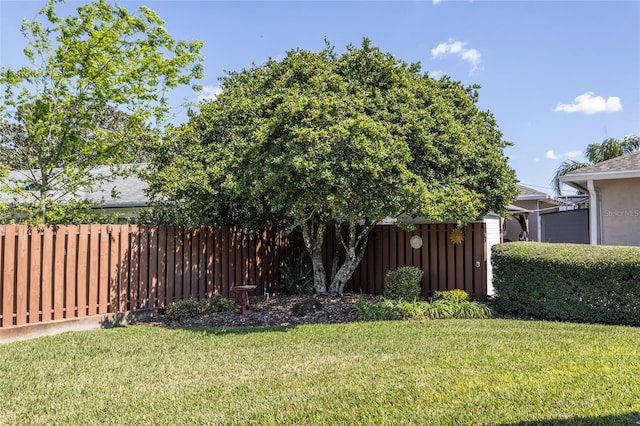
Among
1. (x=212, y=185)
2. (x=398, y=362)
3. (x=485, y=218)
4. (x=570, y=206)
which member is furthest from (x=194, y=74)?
(x=570, y=206)

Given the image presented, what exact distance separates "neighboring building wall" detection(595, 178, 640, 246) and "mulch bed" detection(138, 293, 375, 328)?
574cm

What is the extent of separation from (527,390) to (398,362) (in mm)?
1439

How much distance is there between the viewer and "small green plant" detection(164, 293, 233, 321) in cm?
837

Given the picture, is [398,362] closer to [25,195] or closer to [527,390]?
[527,390]

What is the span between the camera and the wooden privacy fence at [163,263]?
7082 mm

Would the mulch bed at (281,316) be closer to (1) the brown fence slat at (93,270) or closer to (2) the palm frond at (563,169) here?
(1) the brown fence slat at (93,270)

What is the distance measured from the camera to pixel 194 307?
8.59 m

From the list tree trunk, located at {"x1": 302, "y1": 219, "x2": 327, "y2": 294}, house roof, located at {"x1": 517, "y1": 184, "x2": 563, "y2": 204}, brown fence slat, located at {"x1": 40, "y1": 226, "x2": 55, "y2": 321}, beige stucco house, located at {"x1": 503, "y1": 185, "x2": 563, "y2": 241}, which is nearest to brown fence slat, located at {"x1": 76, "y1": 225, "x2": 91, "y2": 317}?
brown fence slat, located at {"x1": 40, "y1": 226, "x2": 55, "y2": 321}

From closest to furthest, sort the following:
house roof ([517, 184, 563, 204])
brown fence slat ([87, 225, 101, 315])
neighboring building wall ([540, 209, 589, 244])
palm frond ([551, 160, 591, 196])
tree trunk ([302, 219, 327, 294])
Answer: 1. brown fence slat ([87, 225, 101, 315])
2. tree trunk ([302, 219, 327, 294])
3. neighboring building wall ([540, 209, 589, 244])
4. house roof ([517, 184, 563, 204])
5. palm frond ([551, 160, 591, 196])

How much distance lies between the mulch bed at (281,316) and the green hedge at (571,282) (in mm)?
3019

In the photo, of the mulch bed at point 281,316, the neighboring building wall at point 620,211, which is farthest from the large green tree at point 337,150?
the neighboring building wall at point 620,211

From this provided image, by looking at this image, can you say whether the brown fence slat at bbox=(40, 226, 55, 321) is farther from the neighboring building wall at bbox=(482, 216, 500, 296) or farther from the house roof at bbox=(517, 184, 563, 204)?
the house roof at bbox=(517, 184, 563, 204)

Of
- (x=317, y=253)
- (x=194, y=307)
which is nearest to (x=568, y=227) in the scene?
(x=317, y=253)

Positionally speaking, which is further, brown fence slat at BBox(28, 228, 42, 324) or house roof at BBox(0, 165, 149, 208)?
house roof at BBox(0, 165, 149, 208)
